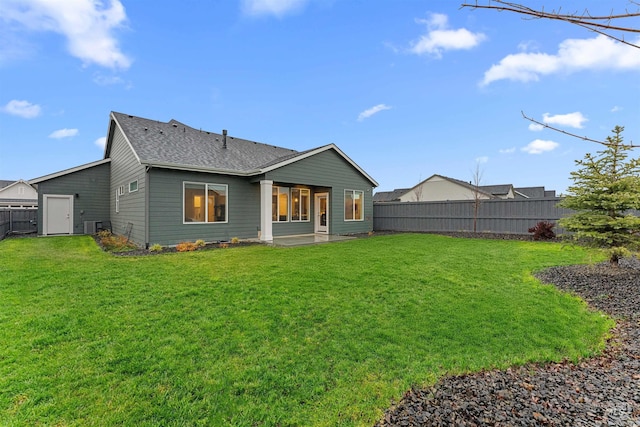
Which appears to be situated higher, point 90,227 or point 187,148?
point 187,148

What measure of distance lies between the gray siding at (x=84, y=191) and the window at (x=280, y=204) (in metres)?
9.47

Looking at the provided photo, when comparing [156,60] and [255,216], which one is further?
[156,60]

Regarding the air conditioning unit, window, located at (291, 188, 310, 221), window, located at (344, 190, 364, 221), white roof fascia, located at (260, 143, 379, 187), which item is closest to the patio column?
white roof fascia, located at (260, 143, 379, 187)

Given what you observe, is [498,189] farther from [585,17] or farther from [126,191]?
[585,17]

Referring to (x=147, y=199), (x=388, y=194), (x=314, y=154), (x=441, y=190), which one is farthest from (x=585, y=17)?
(x=388, y=194)

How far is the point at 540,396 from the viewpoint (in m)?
2.45

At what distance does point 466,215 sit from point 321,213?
747 centimetres

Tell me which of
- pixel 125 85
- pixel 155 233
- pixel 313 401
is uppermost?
pixel 125 85

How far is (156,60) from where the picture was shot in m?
14.7

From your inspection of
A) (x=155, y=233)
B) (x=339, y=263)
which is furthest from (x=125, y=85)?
(x=339, y=263)

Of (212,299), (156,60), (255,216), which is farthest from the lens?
(156,60)

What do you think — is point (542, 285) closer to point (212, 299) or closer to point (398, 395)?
point (398, 395)

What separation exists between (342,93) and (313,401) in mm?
16811

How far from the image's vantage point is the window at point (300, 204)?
13891 millimetres
